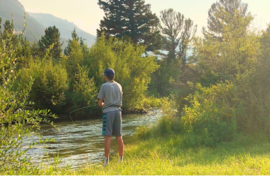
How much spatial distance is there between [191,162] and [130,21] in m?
32.2

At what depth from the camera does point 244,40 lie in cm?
1162

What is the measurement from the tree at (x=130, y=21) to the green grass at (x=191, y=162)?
93.9 feet

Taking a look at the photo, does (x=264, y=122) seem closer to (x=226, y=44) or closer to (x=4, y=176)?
(x=226, y=44)

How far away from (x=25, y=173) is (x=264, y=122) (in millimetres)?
6597

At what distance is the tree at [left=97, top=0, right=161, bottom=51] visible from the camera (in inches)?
1396

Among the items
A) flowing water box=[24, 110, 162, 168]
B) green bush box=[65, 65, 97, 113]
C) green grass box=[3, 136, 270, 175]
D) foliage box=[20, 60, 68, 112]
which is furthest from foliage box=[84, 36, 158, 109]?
green grass box=[3, 136, 270, 175]

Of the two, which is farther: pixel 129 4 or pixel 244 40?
pixel 129 4

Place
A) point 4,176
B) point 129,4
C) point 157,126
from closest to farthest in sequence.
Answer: point 4,176 < point 157,126 < point 129,4

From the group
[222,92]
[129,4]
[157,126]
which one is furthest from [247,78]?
[129,4]

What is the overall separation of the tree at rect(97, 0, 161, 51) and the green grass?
28.6 m

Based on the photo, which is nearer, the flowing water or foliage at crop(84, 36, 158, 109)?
the flowing water

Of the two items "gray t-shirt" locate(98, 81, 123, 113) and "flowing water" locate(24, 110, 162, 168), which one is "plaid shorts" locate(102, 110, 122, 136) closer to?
"gray t-shirt" locate(98, 81, 123, 113)

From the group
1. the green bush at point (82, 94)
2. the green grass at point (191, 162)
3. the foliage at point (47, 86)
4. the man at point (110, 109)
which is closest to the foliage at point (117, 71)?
the green bush at point (82, 94)

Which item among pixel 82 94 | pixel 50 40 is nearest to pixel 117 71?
pixel 82 94
